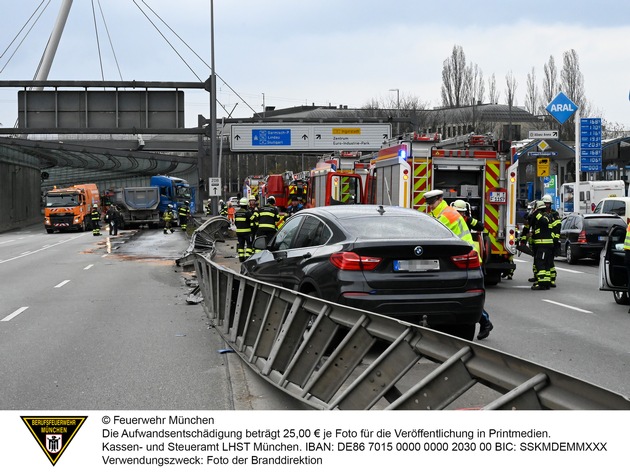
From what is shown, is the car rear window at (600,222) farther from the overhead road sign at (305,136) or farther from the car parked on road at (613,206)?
the overhead road sign at (305,136)

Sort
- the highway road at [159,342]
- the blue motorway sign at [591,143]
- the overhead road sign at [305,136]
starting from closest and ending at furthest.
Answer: the highway road at [159,342] → the blue motorway sign at [591,143] → the overhead road sign at [305,136]

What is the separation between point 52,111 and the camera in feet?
141

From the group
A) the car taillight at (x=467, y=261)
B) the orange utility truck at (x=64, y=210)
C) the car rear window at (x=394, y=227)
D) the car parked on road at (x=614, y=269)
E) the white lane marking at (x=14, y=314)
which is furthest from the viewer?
the orange utility truck at (x=64, y=210)

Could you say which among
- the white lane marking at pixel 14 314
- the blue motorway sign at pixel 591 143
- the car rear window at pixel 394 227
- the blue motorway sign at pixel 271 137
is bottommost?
the white lane marking at pixel 14 314

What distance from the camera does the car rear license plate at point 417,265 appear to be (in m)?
8.48

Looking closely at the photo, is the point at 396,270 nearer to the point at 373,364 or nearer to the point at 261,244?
the point at 261,244

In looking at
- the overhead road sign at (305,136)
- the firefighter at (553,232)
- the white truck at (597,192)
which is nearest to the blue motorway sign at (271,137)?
the overhead road sign at (305,136)

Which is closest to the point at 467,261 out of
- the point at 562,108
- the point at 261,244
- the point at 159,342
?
the point at 261,244

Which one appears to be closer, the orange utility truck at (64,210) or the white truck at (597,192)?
the white truck at (597,192)

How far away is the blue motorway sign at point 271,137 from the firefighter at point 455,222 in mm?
44361

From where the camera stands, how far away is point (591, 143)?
122 ft
